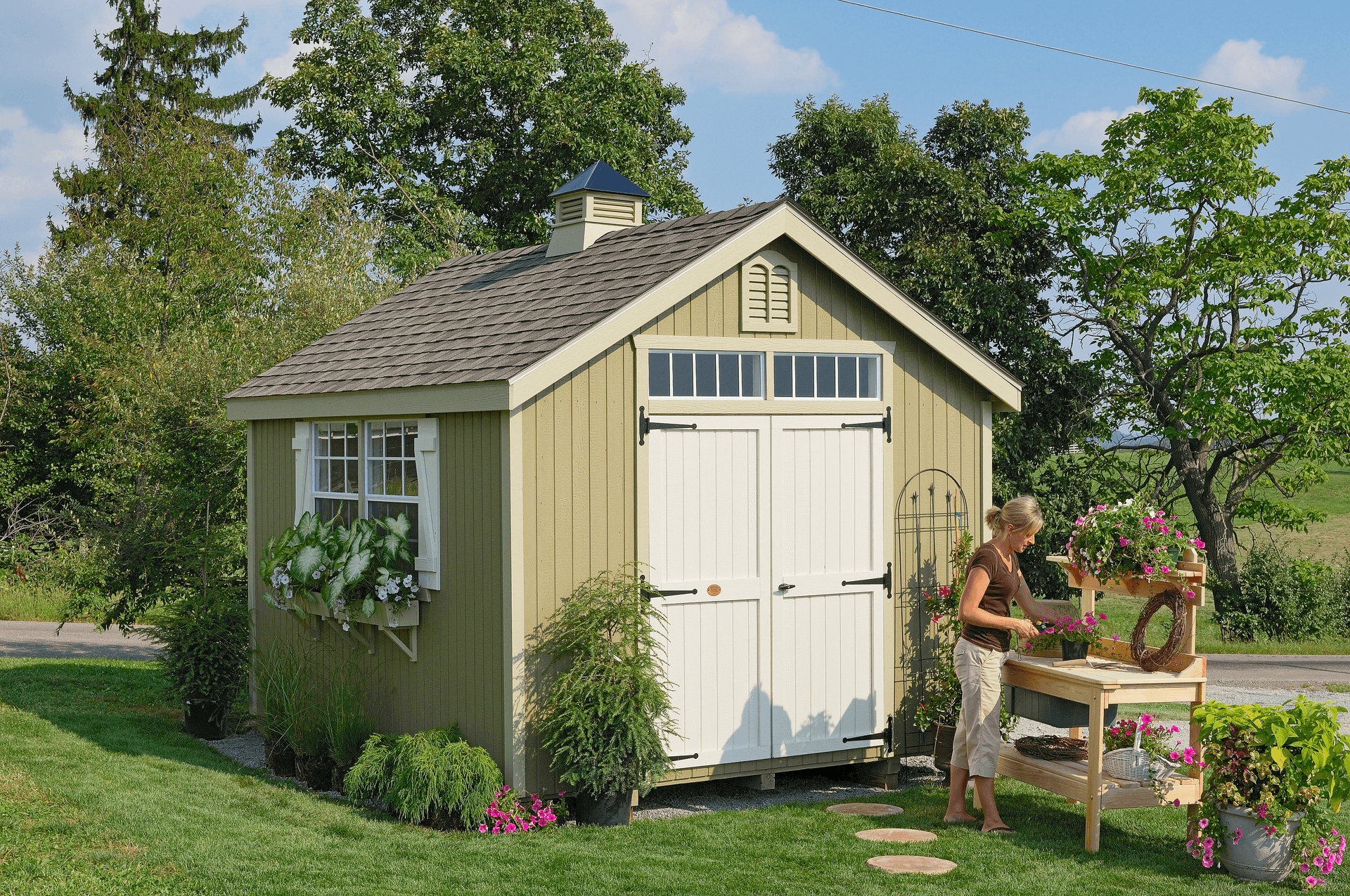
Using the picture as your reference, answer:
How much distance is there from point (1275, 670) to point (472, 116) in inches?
776

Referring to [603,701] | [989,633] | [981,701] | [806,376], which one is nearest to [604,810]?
[603,701]

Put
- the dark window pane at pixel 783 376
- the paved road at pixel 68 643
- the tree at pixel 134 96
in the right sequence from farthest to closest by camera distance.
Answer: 1. the tree at pixel 134 96
2. the paved road at pixel 68 643
3. the dark window pane at pixel 783 376

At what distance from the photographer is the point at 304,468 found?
948 centimetres

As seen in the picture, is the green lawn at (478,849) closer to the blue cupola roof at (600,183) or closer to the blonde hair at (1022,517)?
the blonde hair at (1022,517)

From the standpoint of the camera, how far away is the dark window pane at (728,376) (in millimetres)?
8039

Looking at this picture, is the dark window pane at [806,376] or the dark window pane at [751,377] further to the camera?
the dark window pane at [806,376]

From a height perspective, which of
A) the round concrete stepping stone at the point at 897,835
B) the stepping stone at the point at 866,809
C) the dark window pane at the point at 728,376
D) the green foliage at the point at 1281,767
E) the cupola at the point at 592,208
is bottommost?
the stepping stone at the point at 866,809

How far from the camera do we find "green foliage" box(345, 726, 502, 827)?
7.02 m

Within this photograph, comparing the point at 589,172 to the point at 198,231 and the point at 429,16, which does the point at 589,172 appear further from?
the point at 429,16

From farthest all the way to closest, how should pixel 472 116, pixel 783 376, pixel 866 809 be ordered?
pixel 472 116
pixel 783 376
pixel 866 809

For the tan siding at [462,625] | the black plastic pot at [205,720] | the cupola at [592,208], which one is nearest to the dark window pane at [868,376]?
the cupola at [592,208]

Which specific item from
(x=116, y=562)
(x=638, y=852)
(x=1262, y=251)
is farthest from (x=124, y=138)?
(x=638, y=852)

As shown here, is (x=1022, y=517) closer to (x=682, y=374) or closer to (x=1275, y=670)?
(x=682, y=374)

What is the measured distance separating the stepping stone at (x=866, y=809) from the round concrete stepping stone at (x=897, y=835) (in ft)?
1.33
